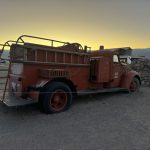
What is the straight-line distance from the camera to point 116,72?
380 inches

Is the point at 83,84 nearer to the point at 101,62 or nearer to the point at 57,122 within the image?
the point at 101,62

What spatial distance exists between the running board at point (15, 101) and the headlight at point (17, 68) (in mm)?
785

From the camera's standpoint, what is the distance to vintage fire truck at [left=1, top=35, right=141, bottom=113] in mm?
6719

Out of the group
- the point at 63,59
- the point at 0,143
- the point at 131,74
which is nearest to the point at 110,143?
the point at 0,143

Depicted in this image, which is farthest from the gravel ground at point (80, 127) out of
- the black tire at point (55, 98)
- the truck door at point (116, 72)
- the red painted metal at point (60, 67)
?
the truck door at point (116, 72)

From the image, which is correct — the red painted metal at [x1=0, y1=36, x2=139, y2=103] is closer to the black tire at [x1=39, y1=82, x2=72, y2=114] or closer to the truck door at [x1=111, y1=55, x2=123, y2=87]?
the truck door at [x1=111, y1=55, x2=123, y2=87]

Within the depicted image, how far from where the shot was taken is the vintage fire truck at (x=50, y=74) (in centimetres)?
672

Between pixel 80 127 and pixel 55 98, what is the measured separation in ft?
5.23

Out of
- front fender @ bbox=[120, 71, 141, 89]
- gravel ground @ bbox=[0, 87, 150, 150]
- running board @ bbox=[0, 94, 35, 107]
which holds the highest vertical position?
front fender @ bbox=[120, 71, 141, 89]

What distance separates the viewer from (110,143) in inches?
193

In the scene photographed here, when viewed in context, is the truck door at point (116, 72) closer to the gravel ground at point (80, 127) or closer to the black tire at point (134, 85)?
the black tire at point (134, 85)

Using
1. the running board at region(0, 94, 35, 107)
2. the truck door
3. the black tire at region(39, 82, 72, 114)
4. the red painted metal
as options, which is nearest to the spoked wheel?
the truck door

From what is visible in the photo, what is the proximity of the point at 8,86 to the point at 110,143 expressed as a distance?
4.36m

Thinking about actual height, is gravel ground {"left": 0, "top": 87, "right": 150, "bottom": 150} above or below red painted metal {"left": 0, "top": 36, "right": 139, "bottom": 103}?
below
